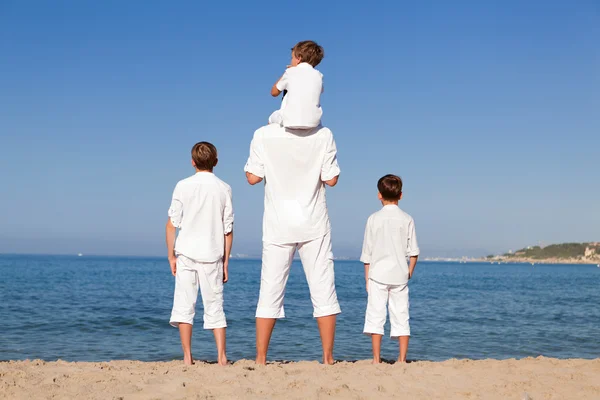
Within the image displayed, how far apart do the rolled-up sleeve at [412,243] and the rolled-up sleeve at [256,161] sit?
1591mm

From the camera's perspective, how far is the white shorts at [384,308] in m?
5.40

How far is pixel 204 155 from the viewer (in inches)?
198

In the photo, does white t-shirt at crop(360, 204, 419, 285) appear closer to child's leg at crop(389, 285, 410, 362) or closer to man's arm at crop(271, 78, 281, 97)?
child's leg at crop(389, 285, 410, 362)

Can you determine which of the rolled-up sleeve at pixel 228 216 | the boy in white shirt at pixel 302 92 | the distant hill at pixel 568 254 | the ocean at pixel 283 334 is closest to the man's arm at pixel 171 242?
A: the rolled-up sleeve at pixel 228 216

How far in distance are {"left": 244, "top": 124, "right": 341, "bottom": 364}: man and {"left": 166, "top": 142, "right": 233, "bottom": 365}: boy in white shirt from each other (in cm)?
41

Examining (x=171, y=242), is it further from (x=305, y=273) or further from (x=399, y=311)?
(x=399, y=311)

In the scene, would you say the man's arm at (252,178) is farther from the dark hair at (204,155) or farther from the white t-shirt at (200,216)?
the dark hair at (204,155)

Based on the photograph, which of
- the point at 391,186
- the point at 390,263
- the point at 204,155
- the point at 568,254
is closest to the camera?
the point at 204,155

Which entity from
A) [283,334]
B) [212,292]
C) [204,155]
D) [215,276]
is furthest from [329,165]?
[283,334]

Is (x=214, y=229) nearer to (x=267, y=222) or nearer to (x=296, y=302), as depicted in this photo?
(x=267, y=222)

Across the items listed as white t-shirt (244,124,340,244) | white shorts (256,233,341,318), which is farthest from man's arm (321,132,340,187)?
white shorts (256,233,341,318)

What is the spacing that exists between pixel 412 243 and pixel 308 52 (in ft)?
6.79

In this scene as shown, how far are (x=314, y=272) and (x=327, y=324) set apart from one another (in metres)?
0.48

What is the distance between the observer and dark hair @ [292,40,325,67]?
15.6 feet
